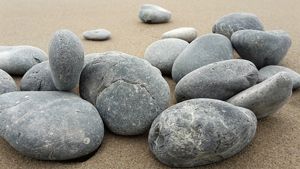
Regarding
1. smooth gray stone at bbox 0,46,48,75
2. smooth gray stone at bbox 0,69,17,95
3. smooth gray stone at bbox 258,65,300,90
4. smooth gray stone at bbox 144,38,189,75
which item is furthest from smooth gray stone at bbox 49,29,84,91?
smooth gray stone at bbox 258,65,300,90

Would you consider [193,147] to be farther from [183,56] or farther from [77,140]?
[183,56]

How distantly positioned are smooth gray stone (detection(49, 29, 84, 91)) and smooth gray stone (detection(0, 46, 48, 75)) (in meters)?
0.74

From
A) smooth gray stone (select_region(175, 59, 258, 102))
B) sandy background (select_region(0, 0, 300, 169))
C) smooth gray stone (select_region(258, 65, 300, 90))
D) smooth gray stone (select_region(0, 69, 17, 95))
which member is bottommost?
sandy background (select_region(0, 0, 300, 169))

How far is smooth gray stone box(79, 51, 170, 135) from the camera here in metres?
1.95

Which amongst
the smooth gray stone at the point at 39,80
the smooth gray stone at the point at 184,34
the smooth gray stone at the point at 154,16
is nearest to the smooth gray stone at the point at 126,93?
the smooth gray stone at the point at 39,80

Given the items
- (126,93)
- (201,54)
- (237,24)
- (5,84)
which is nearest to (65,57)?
(126,93)

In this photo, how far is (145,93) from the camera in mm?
1979

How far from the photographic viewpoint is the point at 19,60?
8.64 feet

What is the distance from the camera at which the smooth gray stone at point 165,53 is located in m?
2.72

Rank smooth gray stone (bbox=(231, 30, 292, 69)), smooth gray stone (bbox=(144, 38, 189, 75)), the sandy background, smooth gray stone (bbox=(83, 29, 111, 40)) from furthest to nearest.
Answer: smooth gray stone (bbox=(83, 29, 111, 40)) < smooth gray stone (bbox=(144, 38, 189, 75)) < smooth gray stone (bbox=(231, 30, 292, 69)) < the sandy background

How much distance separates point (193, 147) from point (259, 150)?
0.43 meters

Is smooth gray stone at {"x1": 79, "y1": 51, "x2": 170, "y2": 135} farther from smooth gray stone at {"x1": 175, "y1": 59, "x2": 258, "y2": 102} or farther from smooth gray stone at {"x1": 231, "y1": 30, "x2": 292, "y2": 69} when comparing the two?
smooth gray stone at {"x1": 231, "y1": 30, "x2": 292, "y2": 69}

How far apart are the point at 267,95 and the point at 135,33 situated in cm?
215

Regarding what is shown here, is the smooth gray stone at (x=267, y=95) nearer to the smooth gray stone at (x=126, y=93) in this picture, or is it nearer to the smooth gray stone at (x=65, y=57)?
the smooth gray stone at (x=126, y=93)
